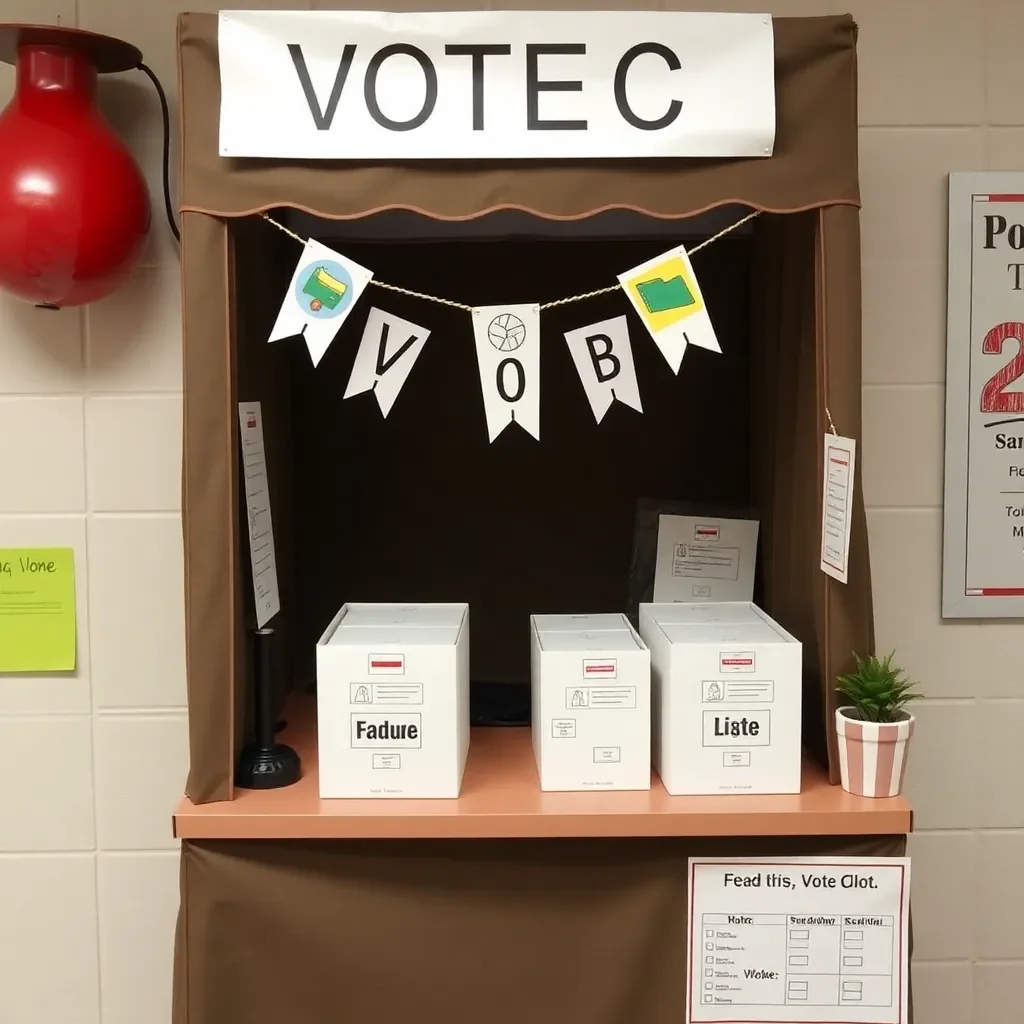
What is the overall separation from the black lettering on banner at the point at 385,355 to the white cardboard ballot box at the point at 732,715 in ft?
1.78

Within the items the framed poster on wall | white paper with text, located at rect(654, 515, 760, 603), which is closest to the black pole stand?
white paper with text, located at rect(654, 515, 760, 603)

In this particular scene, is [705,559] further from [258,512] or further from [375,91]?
[375,91]

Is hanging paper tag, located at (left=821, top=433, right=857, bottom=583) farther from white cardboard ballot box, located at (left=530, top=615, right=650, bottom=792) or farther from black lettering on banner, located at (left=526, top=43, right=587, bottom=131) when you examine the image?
black lettering on banner, located at (left=526, top=43, right=587, bottom=131)

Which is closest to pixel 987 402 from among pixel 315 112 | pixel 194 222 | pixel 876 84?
pixel 876 84

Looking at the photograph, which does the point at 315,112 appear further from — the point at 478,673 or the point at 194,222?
the point at 478,673

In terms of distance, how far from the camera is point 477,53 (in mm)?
1394

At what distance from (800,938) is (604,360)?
2.72 feet

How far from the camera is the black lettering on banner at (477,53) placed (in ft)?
4.57

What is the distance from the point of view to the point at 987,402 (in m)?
1.80

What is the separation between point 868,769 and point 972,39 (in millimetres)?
1221

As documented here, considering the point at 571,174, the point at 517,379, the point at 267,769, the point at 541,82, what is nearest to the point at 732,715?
the point at 517,379

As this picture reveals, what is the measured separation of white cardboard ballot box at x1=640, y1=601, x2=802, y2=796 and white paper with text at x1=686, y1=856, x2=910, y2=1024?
0.11 m

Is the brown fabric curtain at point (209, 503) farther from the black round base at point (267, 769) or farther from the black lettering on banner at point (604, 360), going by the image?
the black lettering on banner at point (604, 360)

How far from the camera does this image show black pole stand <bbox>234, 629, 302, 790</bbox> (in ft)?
4.96
